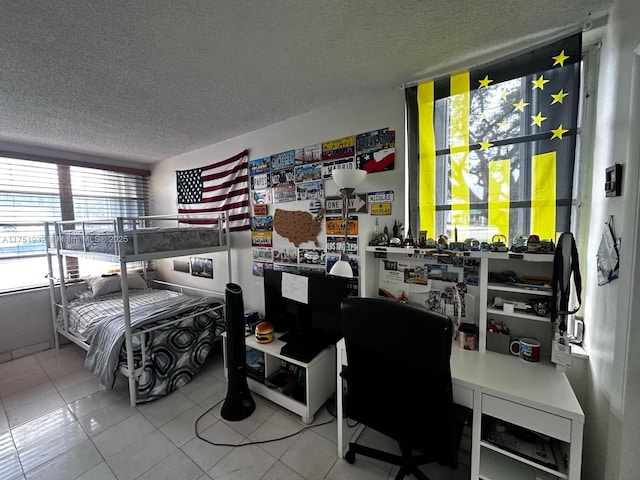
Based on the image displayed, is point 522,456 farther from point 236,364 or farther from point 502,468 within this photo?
point 236,364

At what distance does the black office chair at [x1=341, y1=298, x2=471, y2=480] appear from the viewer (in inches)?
40.4

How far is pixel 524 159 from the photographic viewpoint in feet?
4.88

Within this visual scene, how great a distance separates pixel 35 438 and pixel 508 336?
3.24m

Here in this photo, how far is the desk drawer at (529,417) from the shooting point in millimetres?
1002

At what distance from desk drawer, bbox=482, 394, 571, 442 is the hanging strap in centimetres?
46

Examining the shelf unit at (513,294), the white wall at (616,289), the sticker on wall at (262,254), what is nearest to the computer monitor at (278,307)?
the sticker on wall at (262,254)

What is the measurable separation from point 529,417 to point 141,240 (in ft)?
9.18

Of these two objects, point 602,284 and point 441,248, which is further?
point 441,248

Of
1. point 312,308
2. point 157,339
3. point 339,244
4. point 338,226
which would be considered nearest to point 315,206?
point 338,226

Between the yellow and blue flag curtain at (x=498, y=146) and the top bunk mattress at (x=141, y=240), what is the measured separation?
2.13m

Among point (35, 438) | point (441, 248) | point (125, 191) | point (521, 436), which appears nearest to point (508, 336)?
point (521, 436)

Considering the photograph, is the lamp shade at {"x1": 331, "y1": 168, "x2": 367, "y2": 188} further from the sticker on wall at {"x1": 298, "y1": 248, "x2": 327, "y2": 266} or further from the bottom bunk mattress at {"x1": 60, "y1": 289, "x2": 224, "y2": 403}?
the bottom bunk mattress at {"x1": 60, "y1": 289, "x2": 224, "y2": 403}

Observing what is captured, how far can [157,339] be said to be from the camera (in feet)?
7.43

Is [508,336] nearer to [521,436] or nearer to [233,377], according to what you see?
[521,436]
